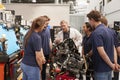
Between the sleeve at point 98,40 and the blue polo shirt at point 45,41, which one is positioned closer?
the sleeve at point 98,40

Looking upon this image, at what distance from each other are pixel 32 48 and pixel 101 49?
3.22 feet

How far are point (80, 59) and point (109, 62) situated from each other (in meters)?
1.08

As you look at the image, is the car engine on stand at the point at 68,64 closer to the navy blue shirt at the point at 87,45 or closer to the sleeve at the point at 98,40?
the navy blue shirt at the point at 87,45

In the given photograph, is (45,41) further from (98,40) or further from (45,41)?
(98,40)

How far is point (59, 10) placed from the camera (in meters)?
10.8

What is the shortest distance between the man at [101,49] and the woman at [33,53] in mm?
772

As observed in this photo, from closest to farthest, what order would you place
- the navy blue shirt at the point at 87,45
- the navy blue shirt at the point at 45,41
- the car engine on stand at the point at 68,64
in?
the car engine on stand at the point at 68,64, the navy blue shirt at the point at 87,45, the navy blue shirt at the point at 45,41

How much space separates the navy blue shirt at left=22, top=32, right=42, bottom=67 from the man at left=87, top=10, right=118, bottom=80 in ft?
2.56

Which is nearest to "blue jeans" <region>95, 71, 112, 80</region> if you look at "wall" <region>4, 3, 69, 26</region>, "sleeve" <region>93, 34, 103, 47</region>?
"sleeve" <region>93, 34, 103, 47</region>

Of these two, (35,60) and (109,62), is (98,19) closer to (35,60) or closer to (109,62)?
(109,62)

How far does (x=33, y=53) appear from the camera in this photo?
148 inches

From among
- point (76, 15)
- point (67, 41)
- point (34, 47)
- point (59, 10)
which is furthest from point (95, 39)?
point (76, 15)

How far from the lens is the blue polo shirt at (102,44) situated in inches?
137

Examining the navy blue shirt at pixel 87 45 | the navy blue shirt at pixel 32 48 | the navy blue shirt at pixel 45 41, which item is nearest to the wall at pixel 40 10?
the navy blue shirt at pixel 45 41
